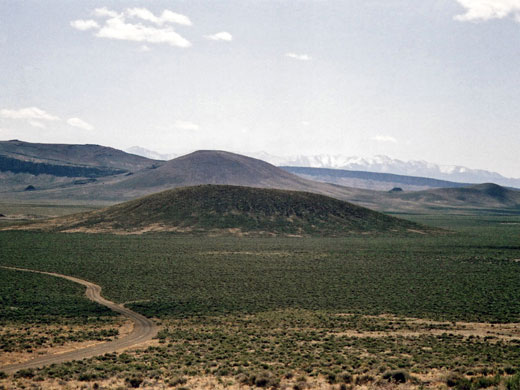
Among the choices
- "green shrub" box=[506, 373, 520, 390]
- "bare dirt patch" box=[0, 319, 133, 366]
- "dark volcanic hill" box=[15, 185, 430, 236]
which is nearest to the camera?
"green shrub" box=[506, 373, 520, 390]

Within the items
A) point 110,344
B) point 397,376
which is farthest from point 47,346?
point 397,376

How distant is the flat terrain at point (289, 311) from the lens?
23891 mm

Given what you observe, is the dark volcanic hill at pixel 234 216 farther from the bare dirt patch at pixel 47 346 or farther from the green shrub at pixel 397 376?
the green shrub at pixel 397 376

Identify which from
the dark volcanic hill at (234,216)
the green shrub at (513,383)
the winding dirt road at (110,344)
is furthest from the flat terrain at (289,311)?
the dark volcanic hill at (234,216)

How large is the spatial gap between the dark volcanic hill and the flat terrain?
96.5 feet

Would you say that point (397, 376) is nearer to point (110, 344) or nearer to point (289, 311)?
point (110, 344)

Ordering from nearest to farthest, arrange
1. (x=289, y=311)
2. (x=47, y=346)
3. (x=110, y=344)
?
(x=47, y=346), (x=110, y=344), (x=289, y=311)

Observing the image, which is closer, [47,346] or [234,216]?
[47,346]

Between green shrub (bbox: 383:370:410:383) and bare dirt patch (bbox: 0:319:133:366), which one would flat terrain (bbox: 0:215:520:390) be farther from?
bare dirt patch (bbox: 0:319:133:366)

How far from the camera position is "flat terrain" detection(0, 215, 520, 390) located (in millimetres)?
23891

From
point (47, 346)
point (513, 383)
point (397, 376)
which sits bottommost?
point (47, 346)

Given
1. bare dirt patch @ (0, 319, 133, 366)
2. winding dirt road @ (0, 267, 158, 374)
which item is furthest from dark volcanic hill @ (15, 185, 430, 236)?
bare dirt patch @ (0, 319, 133, 366)

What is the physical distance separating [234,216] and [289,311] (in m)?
88.7

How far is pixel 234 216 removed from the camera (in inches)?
5123
